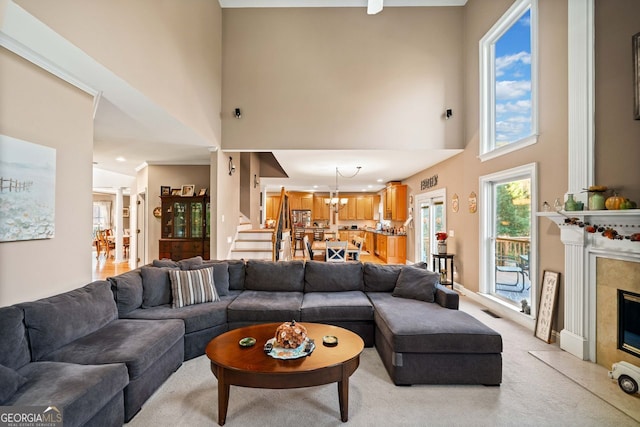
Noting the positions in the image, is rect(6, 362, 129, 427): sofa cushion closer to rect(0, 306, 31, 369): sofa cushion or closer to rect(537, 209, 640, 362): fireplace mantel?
rect(0, 306, 31, 369): sofa cushion

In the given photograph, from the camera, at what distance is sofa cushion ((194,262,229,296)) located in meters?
3.82

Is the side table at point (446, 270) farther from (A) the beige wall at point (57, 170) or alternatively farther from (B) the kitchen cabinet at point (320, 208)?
(B) the kitchen cabinet at point (320, 208)

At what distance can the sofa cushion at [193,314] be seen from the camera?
3082 millimetres

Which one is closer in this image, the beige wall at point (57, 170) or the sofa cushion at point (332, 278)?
the beige wall at point (57, 170)

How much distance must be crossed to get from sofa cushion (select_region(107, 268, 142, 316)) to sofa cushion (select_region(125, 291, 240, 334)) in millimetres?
68

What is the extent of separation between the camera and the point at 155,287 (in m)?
3.39

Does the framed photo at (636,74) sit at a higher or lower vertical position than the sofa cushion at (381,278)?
higher

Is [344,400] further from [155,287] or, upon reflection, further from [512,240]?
[512,240]

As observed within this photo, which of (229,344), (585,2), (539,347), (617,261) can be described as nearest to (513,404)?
(539,347)

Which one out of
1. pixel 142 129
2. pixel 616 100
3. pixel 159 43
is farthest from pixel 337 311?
pixel 142 129

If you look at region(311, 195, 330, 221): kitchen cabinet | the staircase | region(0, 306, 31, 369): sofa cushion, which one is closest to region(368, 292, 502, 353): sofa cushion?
region(0, 306, 31, 369): sofa cushion

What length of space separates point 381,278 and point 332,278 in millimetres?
614

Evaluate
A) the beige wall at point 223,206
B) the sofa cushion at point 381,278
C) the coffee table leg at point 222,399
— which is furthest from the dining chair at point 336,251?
the coffee table leg at point 222,399

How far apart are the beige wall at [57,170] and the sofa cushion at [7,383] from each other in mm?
978
